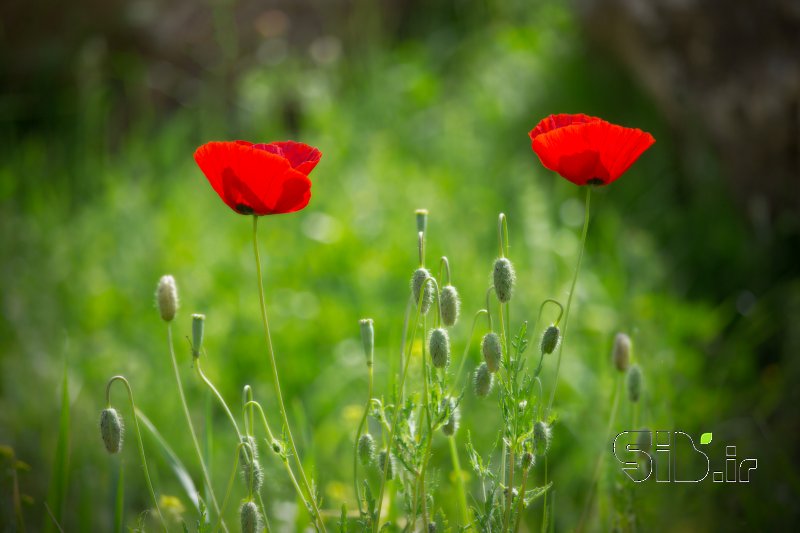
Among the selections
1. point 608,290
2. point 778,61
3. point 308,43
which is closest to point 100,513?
point 608,290

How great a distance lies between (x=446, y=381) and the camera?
3.32ft

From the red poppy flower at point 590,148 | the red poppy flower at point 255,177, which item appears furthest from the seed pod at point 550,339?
the red poppy flower at point 255,177

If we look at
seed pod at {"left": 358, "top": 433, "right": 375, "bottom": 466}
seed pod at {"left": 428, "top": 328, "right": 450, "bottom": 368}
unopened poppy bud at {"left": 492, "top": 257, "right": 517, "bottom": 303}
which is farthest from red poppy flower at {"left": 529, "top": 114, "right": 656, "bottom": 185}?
seed pod at {"left": 358, "top": 433, "right": 375, "bottom": 466}

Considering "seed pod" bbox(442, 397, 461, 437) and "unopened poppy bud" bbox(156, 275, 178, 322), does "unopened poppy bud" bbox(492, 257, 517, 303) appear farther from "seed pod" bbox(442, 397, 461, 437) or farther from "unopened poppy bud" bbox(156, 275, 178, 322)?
"unopened poppy bud" bbox(156, 275, 178, 322)

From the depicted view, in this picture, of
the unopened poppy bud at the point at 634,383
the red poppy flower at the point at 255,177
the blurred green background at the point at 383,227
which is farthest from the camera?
the blurred green background at the point at 383,227

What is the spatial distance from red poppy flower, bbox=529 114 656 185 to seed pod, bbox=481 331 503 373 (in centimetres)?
20

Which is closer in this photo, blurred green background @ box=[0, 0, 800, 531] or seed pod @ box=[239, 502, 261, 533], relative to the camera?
seed pod @ box=[239, 502, 261, 533]

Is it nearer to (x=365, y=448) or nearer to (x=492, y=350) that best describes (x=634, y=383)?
(x=492, y=350)

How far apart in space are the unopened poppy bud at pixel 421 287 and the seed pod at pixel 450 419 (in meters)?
0.11

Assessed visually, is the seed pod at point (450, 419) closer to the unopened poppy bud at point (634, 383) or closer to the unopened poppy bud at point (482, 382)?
the unopened poppy bud at point (482, 382)

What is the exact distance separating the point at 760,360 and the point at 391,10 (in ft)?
8.37

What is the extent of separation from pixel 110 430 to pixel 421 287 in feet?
1.28

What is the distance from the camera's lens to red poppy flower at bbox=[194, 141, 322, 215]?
36.4 inches

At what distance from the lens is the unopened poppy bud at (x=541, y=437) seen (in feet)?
3.18
